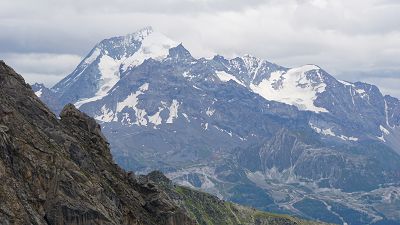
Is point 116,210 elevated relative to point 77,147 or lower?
lower

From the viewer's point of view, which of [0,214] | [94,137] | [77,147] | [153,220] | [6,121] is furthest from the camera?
[94,137]

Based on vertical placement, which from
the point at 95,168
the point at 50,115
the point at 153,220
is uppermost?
the point at 50,115

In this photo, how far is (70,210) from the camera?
91.3 m

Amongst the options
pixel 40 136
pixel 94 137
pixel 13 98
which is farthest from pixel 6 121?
pixel 94 137

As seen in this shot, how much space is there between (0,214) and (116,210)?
21673 millimetres

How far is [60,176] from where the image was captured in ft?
307

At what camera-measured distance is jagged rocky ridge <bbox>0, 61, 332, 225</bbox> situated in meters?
89.5

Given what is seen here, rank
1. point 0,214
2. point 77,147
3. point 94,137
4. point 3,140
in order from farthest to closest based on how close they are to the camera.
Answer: point 94,137, point 77,147, point 3,140, point 0,214

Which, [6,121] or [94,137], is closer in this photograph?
[6,121]

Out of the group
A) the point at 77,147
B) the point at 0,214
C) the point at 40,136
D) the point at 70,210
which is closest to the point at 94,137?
the point at 77,147

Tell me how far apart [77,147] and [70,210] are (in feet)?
56.9

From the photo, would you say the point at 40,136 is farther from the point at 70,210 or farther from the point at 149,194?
the point at 149,194

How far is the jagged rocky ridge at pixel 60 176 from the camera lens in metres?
89.5

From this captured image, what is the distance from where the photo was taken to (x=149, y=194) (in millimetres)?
119688
